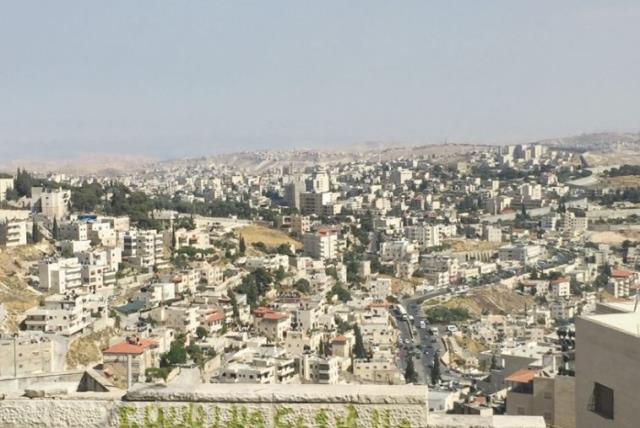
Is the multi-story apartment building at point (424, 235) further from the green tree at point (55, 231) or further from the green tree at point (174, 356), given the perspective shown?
the green tree at point (174, 356)

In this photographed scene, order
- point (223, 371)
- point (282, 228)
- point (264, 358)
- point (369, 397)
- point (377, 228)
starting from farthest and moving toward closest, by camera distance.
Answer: point (377, 228)
point (282, 228)
point (264, 358)
point (223, 371)
point (369, 397)

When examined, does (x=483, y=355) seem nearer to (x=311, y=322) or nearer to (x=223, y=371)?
(x=311, y=322)

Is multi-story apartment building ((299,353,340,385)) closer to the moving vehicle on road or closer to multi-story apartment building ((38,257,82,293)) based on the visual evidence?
multi-story apartment building ((38,257,82,293))

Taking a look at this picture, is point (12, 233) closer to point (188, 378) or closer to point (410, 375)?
point (410, 375)

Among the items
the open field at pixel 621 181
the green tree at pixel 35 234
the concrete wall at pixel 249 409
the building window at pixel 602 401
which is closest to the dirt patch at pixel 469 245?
the green tree at pixel 35 234

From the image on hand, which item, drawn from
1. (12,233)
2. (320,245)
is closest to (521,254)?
(320,245)

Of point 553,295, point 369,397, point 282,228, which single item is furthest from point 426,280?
point 369,397
